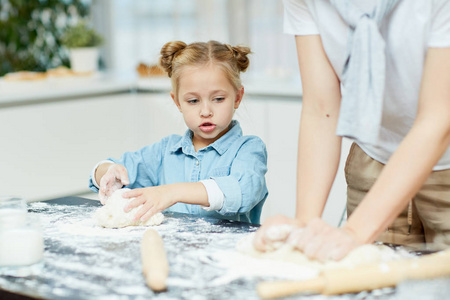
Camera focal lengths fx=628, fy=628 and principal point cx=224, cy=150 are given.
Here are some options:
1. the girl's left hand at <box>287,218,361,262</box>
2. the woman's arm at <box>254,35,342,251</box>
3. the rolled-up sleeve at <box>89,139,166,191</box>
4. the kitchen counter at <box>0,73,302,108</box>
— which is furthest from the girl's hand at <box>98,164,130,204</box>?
the kitchen counter at <box>0,73,302,108</box>

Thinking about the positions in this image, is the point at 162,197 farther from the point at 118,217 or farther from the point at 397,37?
the point at 397,37

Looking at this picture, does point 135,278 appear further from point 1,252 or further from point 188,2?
point 188,2

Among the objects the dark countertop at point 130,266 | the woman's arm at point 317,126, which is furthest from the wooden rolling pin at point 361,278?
the woman's arm at point 317,126

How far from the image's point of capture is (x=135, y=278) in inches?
40.9

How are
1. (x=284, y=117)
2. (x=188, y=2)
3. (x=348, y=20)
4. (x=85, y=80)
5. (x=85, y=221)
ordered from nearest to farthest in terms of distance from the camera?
1. (x=348, y=20)
2. (x=85, y=221)
3. (x=284, y=117)
4. (x=85, y=80)
5. (x=188, y=2)

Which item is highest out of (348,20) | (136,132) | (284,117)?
(348,20)

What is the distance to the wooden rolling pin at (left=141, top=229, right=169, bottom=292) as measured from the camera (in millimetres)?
976

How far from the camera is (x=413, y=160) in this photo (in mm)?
1087

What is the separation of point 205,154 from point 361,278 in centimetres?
84

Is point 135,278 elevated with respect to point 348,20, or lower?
lower

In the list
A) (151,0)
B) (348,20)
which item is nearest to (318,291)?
(348,20)

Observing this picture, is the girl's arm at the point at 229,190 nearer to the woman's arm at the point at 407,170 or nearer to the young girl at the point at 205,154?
the young girl at the point at 205,154

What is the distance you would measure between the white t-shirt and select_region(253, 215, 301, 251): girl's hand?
370mm

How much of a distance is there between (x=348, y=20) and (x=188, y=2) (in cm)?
339
